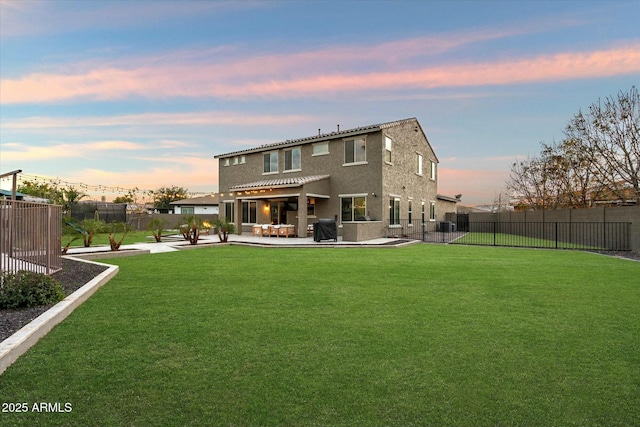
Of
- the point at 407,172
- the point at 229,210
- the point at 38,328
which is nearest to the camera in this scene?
the point at 38,328

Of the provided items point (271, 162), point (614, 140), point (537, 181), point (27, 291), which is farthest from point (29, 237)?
point (537, 181)

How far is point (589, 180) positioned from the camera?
22.6 meters

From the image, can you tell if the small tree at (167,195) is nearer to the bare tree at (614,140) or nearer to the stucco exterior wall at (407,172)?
the stucco exterior wall at (407,172)

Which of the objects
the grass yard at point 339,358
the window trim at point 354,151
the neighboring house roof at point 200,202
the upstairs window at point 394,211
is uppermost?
the window trim at point 354,151

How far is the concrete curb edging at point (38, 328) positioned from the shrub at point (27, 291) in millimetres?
Answer: 213

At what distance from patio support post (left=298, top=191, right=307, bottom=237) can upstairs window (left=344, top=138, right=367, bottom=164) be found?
11.6 ft

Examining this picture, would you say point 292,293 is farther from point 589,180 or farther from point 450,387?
point 589,180

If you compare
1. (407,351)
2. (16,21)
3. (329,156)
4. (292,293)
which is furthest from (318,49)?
(407,351)

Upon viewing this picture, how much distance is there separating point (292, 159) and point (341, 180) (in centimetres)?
447

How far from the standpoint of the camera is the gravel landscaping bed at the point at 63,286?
4.05 m

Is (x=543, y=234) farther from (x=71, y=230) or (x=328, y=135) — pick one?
(x=71, y=230)

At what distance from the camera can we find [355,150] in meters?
19.9

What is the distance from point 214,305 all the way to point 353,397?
3.28 meters

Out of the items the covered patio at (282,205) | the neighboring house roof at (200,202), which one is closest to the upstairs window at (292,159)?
the covered patio at (282,205)
